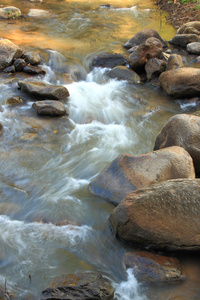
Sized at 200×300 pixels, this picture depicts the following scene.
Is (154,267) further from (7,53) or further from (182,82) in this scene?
(7,53)

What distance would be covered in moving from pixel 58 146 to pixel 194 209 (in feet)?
12.0

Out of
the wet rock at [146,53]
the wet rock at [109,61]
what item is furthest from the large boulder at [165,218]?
the wet rock at [109,61]

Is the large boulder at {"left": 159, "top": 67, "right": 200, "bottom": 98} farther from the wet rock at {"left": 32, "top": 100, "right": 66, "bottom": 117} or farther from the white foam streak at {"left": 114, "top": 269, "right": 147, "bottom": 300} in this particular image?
the white foam streak at {"left": 114, "top": 269, "right": 147, "bottom": 300}

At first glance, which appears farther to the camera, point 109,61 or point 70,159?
point 109,61

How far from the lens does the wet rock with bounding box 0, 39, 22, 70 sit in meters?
9.23

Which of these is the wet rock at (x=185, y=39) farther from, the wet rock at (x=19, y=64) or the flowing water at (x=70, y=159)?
the wet rock at (x=19, y=64)

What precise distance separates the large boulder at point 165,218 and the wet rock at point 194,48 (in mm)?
8748

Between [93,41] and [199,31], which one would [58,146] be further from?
[199,31]

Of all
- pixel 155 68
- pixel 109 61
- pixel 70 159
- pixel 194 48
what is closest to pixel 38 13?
pixel 109 61

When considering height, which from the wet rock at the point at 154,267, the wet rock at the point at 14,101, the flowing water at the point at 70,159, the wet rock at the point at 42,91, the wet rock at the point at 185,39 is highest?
the wet rock at the point at 185,39

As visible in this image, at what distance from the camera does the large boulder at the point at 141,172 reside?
195 inches

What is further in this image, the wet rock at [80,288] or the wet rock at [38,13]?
the wet rock at [38,13]

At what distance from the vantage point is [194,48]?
1164 cm

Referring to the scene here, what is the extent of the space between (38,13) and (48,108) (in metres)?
9.44
